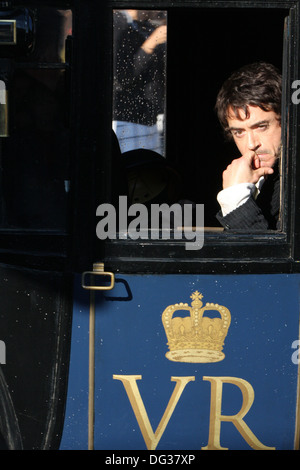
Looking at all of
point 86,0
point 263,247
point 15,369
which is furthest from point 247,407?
point 86,0

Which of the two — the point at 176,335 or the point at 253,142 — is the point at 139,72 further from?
the point at 176,335

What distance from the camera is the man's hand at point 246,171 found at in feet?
8.39

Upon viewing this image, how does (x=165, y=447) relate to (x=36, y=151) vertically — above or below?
below

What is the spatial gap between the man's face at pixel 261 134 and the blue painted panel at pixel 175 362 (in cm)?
51

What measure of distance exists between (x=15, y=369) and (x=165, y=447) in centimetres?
61

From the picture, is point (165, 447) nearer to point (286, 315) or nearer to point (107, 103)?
point (286, 315)

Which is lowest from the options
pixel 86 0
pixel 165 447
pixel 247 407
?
pixel 165 447

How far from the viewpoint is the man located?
2.49 m

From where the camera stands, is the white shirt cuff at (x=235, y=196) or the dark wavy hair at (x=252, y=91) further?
the dark wavy hair at (x=252, y=91)

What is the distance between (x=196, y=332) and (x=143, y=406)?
324 mm

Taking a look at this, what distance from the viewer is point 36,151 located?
238cm

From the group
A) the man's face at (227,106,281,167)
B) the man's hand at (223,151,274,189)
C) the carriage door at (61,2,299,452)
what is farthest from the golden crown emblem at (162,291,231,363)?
the man's face at (227,106,281,167)

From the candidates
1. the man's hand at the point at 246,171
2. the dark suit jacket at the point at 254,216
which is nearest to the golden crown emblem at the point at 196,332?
the dark suit jacket at the point at 254,216

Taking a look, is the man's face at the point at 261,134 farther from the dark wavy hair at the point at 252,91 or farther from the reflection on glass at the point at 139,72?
the reflection on glass at the point at 139,72
